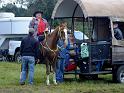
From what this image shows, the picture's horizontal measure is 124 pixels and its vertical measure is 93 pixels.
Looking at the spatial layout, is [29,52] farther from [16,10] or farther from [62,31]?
[16,10]

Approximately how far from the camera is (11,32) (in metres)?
29.1

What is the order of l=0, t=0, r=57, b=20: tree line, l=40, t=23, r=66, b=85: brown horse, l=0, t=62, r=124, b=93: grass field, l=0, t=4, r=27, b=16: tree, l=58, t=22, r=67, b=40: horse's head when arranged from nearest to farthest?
1. l=0, t=62, r=124, b=93: grass field
2. l=58, t=22, r=67, b=40: horse's head
3. l=40, t=23, r=66, b=85: brown horse
4. l=0, t=0, r=57, b=20: tree line
5. l=0, t=4, r=27, b=16: tree

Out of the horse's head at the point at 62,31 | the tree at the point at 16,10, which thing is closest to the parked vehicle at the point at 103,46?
the horse's head at the point at 62,31

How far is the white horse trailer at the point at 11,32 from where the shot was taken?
93.2ft

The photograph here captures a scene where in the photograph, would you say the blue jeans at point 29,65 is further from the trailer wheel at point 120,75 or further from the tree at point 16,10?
the tree at point 16,10

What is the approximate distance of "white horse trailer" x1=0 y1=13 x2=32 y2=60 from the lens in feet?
93.2

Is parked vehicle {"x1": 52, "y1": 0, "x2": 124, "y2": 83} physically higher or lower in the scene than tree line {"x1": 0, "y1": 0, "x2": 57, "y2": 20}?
lower

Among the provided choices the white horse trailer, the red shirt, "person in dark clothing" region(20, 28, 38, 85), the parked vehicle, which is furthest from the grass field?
the white horse trailer

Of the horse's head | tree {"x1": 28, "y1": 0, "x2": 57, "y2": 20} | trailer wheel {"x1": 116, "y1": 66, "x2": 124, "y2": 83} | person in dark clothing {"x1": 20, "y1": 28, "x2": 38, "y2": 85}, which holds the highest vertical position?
tree {"x1": 28, "y1": 0, "x2": 57, "y2": 20}

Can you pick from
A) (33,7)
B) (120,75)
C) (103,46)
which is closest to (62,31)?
(103,46)

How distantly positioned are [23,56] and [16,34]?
46.7 ft

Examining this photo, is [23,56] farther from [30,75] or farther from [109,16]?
[109,16]

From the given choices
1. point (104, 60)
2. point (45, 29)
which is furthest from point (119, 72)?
point (45, 29)

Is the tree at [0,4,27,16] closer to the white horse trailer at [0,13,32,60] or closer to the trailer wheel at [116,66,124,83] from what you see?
the white horse trailer at [0,13,32,60]
